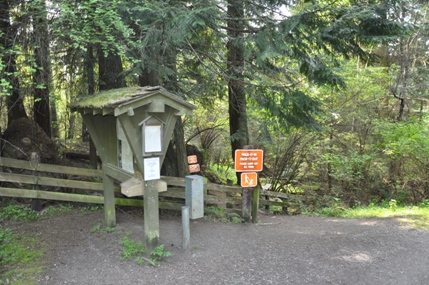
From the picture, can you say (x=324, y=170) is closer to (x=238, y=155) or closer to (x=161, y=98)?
(x=238, y=155)

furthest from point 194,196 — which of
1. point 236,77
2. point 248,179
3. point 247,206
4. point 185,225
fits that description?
point 236,77

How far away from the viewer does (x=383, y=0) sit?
5383 mm

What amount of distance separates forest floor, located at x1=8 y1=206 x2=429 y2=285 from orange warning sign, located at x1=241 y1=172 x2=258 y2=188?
0.94 m

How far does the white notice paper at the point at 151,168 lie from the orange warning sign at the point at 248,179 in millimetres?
2556

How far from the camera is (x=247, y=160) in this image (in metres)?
6.43

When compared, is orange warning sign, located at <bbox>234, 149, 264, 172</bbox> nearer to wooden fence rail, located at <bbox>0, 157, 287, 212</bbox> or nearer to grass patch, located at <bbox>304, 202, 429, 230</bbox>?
wooden fence rail, located at <bbox>0, 157, 287, 212</bbox>

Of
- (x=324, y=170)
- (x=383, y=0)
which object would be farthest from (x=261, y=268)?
(x=324, y=170)

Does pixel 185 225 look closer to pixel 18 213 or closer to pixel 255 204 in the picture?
pixel 255 204

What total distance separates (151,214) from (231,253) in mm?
1574

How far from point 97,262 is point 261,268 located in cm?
243

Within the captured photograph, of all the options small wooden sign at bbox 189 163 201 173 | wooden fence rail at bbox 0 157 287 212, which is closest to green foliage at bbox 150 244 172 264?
wooden fence rail at bbox 0 157 287 212

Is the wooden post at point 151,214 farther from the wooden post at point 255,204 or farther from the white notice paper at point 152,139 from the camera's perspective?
the wooden post at point 255,204

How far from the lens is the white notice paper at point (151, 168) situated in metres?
4.29

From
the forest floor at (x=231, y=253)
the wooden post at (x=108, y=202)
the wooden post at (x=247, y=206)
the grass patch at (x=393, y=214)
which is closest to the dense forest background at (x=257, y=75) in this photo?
the grass patch at (x=393, y=214)
